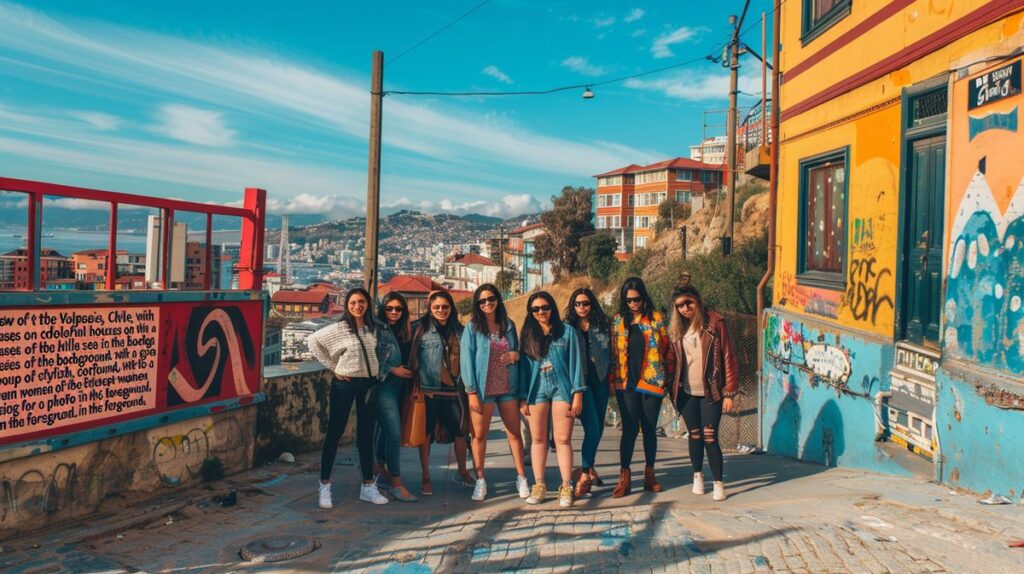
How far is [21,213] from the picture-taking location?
5121 mm

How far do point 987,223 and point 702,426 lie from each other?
99.2 inches

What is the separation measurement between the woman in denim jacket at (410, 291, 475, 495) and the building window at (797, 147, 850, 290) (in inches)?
186

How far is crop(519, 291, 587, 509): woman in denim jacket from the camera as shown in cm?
595

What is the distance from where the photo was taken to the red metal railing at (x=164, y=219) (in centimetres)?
514

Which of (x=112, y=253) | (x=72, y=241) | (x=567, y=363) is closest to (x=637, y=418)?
(x=567, y=363)

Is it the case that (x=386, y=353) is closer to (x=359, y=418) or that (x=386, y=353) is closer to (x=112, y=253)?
(x=359, y=418)

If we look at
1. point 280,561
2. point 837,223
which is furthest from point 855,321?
point 280,561

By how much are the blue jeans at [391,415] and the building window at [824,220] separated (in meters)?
5.17

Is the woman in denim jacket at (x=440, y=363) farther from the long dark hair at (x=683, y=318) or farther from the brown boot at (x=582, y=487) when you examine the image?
the long dark hair at (x=683, y=318)

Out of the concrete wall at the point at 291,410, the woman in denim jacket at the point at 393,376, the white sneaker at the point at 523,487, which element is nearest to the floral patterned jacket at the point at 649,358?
the white sneaker at the point at 523,487

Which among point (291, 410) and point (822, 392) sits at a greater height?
point (822, 392)

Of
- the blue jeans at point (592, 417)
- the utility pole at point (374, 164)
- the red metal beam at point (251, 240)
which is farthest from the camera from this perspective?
the utility pole at point (374, 164)

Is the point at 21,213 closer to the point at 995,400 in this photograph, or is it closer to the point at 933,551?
the point at 933,551

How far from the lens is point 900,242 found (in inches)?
287
